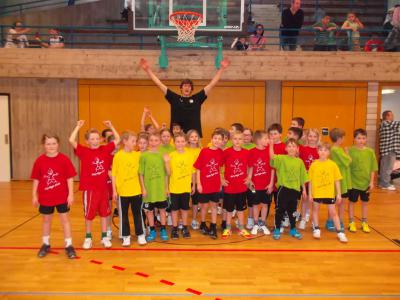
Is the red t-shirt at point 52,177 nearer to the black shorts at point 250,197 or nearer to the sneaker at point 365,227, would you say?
the black shorts at point 250,197

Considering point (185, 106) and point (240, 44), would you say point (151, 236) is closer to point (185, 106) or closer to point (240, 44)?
point (185, 106)

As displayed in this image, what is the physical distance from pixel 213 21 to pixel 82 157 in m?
5.16

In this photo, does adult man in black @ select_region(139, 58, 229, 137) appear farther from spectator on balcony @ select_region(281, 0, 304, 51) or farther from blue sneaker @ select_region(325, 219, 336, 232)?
spectator on balcony @ select_region(281, 0, 304, 51)

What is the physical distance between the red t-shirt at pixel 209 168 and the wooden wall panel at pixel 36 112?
6.39 metres

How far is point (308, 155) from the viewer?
6309 mm

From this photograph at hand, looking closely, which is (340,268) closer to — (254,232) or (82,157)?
(254,232)

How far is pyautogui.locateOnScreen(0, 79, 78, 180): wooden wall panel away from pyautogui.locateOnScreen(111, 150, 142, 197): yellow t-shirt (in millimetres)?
6112

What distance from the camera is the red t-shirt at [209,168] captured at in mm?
5652

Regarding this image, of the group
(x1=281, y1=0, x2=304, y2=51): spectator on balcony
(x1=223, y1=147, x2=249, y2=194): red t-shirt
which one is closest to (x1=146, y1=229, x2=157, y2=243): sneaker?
(x1=223, y1=147, x2=249, y2=194): red t-shirt

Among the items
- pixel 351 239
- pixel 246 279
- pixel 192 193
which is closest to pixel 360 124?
pixel 351 239

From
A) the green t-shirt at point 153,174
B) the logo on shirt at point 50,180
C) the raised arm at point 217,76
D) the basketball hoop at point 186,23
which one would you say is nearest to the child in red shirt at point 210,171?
the green t-shirt at point 153,174

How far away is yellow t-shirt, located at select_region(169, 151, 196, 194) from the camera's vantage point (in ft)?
18.7

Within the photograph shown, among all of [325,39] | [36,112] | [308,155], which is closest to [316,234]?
[308,155]

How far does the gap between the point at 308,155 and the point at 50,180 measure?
394 centimetres
